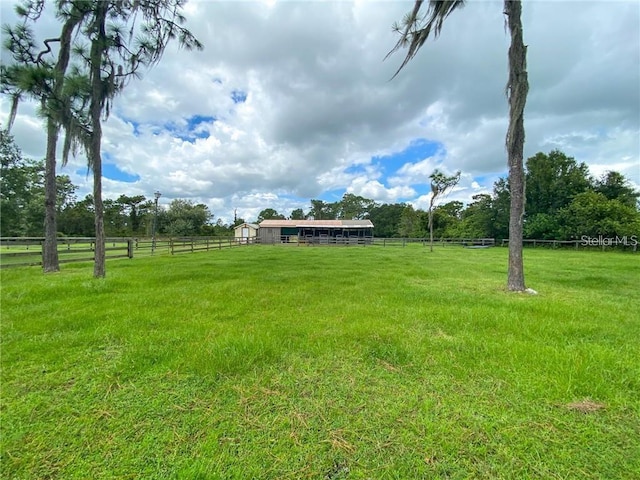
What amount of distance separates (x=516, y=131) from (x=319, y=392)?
21.4 ft

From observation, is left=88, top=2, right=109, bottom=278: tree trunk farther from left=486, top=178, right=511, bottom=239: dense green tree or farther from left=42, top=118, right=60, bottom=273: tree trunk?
left=486, top=178, right=511, bottom=239: dense green tree

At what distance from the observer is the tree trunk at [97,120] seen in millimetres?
6531

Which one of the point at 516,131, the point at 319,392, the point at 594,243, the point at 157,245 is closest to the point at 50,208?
the point at 319,392

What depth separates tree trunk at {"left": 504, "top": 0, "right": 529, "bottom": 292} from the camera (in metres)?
5.78

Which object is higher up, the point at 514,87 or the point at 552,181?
the point at 552,181

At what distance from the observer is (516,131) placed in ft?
19.5

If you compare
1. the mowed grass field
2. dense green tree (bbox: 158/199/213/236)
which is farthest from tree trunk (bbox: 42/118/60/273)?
dense green tree (bbox: 158/199/213/236)

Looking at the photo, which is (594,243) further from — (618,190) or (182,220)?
(182,220)

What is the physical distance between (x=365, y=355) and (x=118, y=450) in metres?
2.10

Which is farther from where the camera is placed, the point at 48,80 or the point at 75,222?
the point at 75,222

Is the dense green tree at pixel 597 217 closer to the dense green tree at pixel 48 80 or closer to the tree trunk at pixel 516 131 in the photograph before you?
the tree trunk at pixel 516 131

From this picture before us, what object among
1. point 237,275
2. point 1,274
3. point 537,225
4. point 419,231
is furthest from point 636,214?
point 1,274

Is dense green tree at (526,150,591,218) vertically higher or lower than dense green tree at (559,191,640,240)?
higher

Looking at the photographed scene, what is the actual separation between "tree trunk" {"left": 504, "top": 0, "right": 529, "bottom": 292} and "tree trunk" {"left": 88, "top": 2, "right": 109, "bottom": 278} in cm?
898
